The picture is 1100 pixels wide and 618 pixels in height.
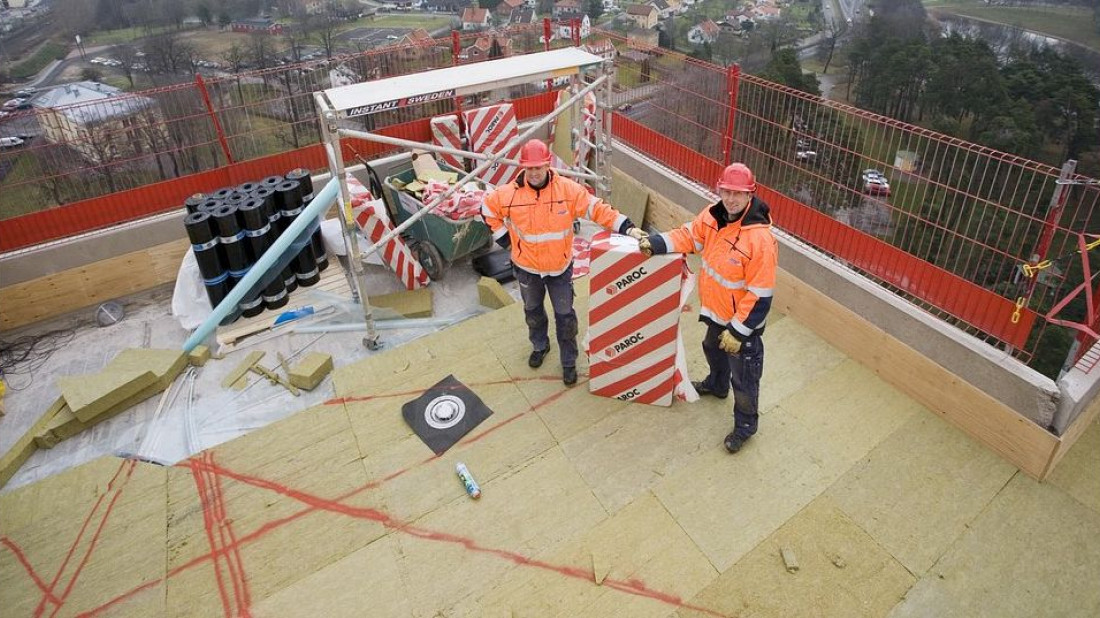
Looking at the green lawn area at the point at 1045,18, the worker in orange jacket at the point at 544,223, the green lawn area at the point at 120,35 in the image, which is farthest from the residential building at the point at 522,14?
the worker in orange jacket at the point at 544,223

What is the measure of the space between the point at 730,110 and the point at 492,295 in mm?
3288

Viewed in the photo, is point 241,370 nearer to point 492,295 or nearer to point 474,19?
point 492,295

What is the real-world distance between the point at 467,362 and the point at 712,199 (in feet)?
11.2

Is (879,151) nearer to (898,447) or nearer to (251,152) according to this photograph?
(898,447)

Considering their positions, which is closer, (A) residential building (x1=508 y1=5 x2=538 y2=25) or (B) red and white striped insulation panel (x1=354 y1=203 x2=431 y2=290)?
(B) red and white striped insulation panel (x1=354 y1=203 x2=431 y2=290)

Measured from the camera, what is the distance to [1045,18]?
180ft


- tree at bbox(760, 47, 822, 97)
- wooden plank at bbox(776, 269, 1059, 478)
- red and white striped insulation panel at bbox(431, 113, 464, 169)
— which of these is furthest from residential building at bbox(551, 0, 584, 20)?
wooden plank at bbox(776, 269, 1059, 478)

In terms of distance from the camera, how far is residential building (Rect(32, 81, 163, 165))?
267 inches

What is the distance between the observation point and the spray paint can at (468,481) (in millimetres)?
4277

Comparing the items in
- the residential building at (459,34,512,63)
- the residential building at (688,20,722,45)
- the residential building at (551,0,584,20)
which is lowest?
the residential building at (688,20,722,45)

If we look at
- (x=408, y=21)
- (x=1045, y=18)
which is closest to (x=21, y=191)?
(x=408, y=21)

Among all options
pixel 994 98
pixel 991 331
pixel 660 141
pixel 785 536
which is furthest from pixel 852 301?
pixel 994 98

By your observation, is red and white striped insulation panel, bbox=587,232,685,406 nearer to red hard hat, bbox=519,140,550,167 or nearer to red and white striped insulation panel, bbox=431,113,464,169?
red hard hat, bbox=519,140,550,167

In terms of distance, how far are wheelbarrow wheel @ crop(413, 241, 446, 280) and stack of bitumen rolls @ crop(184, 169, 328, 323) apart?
3.96ft
